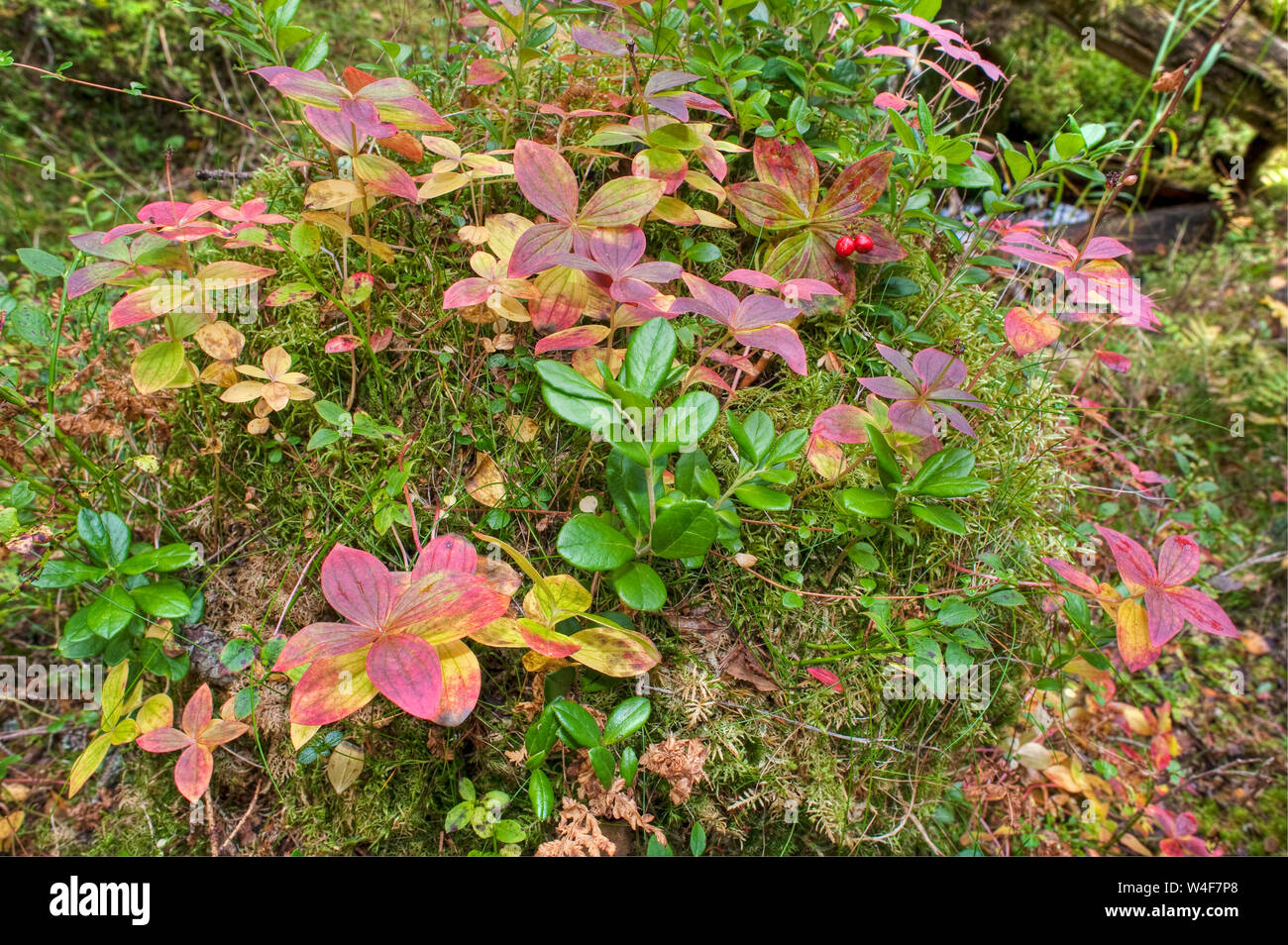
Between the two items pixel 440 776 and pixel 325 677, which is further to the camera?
pixel 440 776

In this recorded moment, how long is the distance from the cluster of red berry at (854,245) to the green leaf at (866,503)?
0.66 metres

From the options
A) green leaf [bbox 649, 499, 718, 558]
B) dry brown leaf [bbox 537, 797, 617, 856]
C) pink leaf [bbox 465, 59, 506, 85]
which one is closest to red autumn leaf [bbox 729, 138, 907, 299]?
pink leaf [bbox 465, 59, 506, 85]

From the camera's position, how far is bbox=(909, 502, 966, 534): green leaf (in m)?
1.59

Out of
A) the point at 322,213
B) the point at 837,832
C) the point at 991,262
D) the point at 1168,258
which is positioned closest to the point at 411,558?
the point at 322,213

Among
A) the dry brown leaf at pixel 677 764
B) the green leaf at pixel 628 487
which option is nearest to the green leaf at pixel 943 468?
the green leaf at pixel 628 487

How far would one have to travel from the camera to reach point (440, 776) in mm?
1560

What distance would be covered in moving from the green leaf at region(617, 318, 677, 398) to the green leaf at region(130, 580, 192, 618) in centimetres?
118

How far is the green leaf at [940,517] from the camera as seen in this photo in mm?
1591

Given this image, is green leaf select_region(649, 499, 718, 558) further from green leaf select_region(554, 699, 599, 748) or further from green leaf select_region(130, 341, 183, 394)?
green leaf select_region(130, 341, 183, 394)

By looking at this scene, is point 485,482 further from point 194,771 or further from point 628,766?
point 194,771

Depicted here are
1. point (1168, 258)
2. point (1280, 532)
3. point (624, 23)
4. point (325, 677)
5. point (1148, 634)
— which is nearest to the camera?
point (325, 677)

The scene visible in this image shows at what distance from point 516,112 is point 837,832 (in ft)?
6.82

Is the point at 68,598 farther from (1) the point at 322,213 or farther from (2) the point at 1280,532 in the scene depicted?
(2) the point at 1280,532

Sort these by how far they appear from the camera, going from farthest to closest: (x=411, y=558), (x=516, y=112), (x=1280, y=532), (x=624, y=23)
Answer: (x=1280, y=532)
(x=624, y=23)
(x=516, y=112)
(x=411, y=558)
